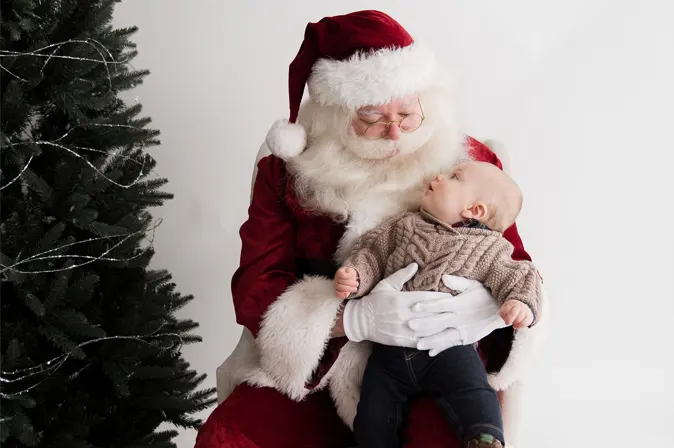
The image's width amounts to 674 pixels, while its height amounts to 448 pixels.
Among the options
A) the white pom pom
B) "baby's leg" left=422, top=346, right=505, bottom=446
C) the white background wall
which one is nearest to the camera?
"baby's leg" left=422, top=346, right=505, bottom=446

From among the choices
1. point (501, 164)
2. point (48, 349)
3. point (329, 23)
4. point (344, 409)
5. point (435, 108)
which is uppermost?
point (329, 23)

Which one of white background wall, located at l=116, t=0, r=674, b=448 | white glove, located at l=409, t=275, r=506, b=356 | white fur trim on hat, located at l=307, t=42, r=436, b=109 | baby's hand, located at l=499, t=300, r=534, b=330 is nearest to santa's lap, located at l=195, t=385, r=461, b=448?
white glove, located at l=409, t=275, r=506, b=356

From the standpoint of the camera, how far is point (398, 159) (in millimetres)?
1804

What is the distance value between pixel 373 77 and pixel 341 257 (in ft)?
1.38

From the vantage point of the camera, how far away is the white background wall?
8.06ft

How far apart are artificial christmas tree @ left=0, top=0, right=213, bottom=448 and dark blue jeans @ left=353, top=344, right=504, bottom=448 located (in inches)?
24.7

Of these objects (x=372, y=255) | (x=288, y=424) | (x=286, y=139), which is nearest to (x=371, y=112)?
(x=286, y=139)

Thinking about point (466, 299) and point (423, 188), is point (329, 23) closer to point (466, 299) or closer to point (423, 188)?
point (423, 188)

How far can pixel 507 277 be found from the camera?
1.57m

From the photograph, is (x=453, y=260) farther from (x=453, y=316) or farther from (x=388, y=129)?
(x=388, y=129)

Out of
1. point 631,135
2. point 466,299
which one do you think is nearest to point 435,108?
point 466,299

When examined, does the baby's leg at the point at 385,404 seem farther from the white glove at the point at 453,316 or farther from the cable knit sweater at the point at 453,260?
the cable knit sweater at the point at 453,260

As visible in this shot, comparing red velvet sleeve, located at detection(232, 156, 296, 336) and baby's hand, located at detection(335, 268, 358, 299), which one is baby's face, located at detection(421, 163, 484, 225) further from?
red velvet sleeve, located at detection(232, 156, 296, 336)

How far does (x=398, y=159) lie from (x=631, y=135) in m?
1.08
